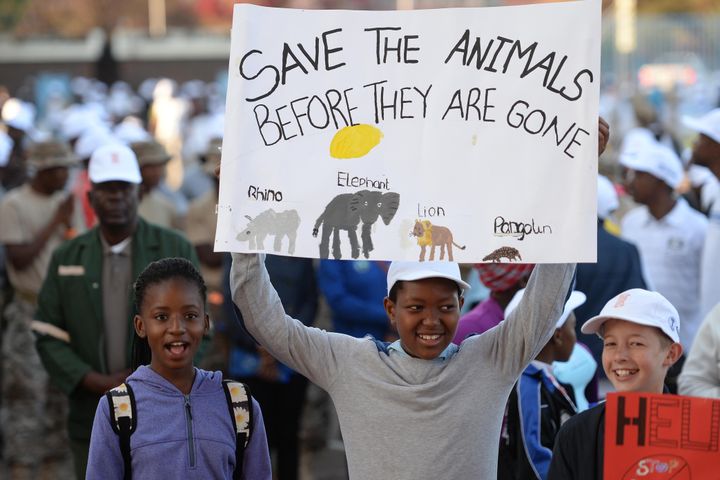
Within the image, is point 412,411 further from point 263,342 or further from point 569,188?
point 569,188

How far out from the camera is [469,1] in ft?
167

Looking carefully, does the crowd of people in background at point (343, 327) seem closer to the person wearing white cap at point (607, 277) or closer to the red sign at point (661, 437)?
the person wearing white cap at point (607, 277)

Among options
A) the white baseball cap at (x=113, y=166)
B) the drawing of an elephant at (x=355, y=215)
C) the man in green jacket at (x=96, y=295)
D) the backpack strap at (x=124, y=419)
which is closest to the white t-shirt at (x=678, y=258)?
the man in green jacket at (x=96, y=295)

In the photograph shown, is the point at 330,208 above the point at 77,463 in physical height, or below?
above

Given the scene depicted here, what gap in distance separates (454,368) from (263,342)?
64 cm

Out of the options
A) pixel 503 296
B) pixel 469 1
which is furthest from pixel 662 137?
pixel 469 1

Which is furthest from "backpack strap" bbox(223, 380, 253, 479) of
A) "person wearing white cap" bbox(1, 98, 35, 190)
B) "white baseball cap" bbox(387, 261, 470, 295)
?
"person wearing white cap" bbox(1, 98, 35, 190)

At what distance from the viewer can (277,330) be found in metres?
4.34

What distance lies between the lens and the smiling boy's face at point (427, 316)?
4312 mm

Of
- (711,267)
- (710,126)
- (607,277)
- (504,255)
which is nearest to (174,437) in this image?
(504,255)

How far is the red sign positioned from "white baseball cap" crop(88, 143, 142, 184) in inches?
130

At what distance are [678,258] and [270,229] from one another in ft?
15.1

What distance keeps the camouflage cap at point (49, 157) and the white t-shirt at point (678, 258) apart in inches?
160

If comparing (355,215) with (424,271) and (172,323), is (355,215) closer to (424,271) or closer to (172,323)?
(424,271)
